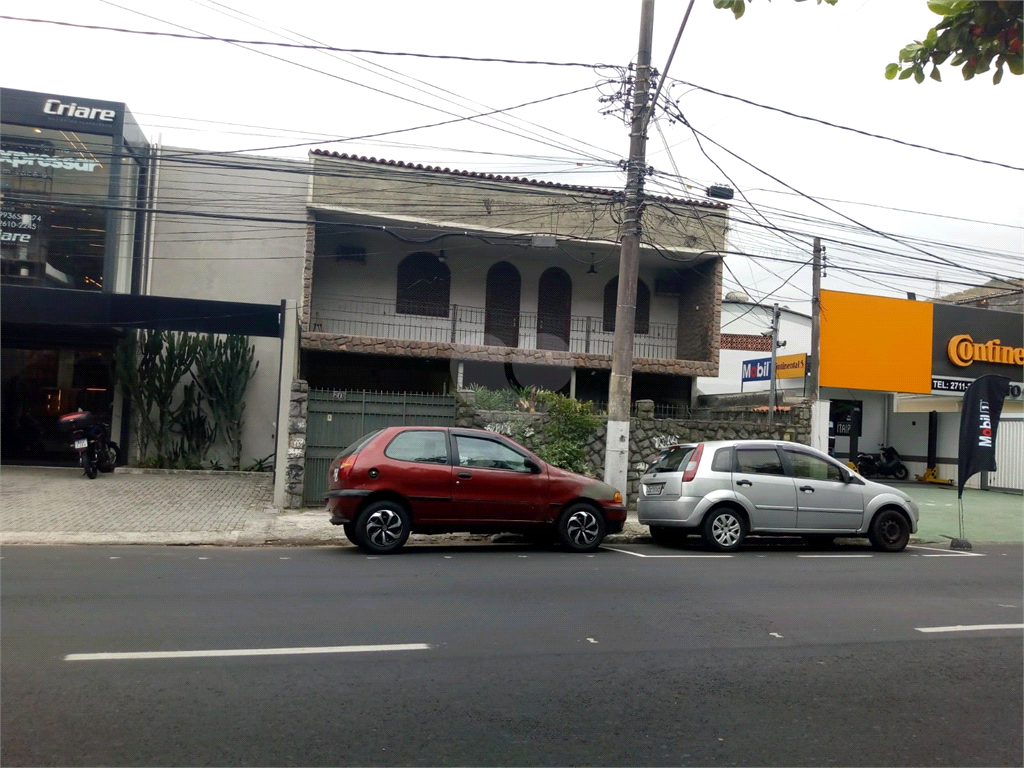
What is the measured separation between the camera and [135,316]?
1688cm

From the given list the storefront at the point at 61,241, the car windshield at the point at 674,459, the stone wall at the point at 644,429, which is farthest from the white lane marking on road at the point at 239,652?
the storefront at the point at 61,241

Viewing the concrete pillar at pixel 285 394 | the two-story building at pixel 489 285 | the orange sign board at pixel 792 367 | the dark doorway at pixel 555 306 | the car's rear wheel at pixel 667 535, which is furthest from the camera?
the orange sign board at pixel 792 367

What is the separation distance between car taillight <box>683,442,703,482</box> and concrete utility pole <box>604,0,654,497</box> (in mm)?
2099

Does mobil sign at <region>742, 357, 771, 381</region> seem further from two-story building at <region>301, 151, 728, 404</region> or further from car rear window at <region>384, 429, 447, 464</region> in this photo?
car rear window at <region>384, 429, 447, 464</region>

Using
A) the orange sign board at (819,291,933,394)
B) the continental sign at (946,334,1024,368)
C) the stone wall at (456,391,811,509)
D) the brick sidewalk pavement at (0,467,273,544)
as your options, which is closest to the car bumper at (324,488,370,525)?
the brick sidewalk pavement at (0,467,273,544)

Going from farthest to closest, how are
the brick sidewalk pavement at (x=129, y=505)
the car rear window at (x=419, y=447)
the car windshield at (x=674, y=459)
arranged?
the car windshield at (x=674, y=459) < the brick sidewalk pavement at (x=129, y=505) < the car rear window at (x=419, y=447)

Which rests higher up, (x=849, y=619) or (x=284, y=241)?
(x=284, y=241)

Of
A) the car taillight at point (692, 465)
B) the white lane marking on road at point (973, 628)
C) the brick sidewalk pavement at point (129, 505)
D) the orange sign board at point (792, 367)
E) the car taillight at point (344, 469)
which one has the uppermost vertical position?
the orange sign board at point (792, 367)

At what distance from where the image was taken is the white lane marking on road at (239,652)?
5.68m

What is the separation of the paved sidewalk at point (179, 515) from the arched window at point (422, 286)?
557 cm

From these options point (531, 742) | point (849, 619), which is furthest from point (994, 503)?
point (531, 742)

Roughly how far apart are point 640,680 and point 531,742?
4.16 feet

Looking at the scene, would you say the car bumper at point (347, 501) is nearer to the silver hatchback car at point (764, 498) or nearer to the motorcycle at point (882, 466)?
the silver hatchback car at point (764, 498)

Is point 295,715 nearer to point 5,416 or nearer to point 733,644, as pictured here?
point 733,644
